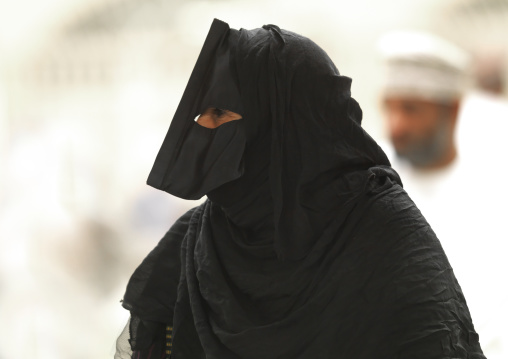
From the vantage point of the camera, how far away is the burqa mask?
1408 mm

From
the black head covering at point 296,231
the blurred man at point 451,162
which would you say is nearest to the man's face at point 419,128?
the blurred man at point 451,162

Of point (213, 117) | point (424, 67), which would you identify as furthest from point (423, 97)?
point (213, 117)

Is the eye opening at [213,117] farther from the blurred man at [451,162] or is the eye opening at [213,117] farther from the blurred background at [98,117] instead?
the blurred background at [98,117]

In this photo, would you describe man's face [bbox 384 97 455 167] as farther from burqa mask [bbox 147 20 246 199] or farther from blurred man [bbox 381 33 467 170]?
burqa mask [bbox 147 20 246 199]

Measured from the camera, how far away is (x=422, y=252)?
4.37ft

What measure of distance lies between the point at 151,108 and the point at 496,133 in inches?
66.8

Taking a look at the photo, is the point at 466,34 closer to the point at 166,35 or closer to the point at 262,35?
the point at 166,35

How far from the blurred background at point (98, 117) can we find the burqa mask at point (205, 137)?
2.59 metres

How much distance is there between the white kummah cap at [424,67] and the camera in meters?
3.92

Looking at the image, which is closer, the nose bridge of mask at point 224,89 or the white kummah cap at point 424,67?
the nose bridge of mask at point 224,89

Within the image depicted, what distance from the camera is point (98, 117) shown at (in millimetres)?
4355

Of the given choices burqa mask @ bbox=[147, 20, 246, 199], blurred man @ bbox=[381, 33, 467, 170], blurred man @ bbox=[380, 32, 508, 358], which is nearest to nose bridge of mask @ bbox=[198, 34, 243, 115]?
burqa mask @ bbox=[147, 20, 246, 199]

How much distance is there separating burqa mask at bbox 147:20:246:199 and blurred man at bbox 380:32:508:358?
2291mm

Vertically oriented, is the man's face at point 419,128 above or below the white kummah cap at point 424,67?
below
